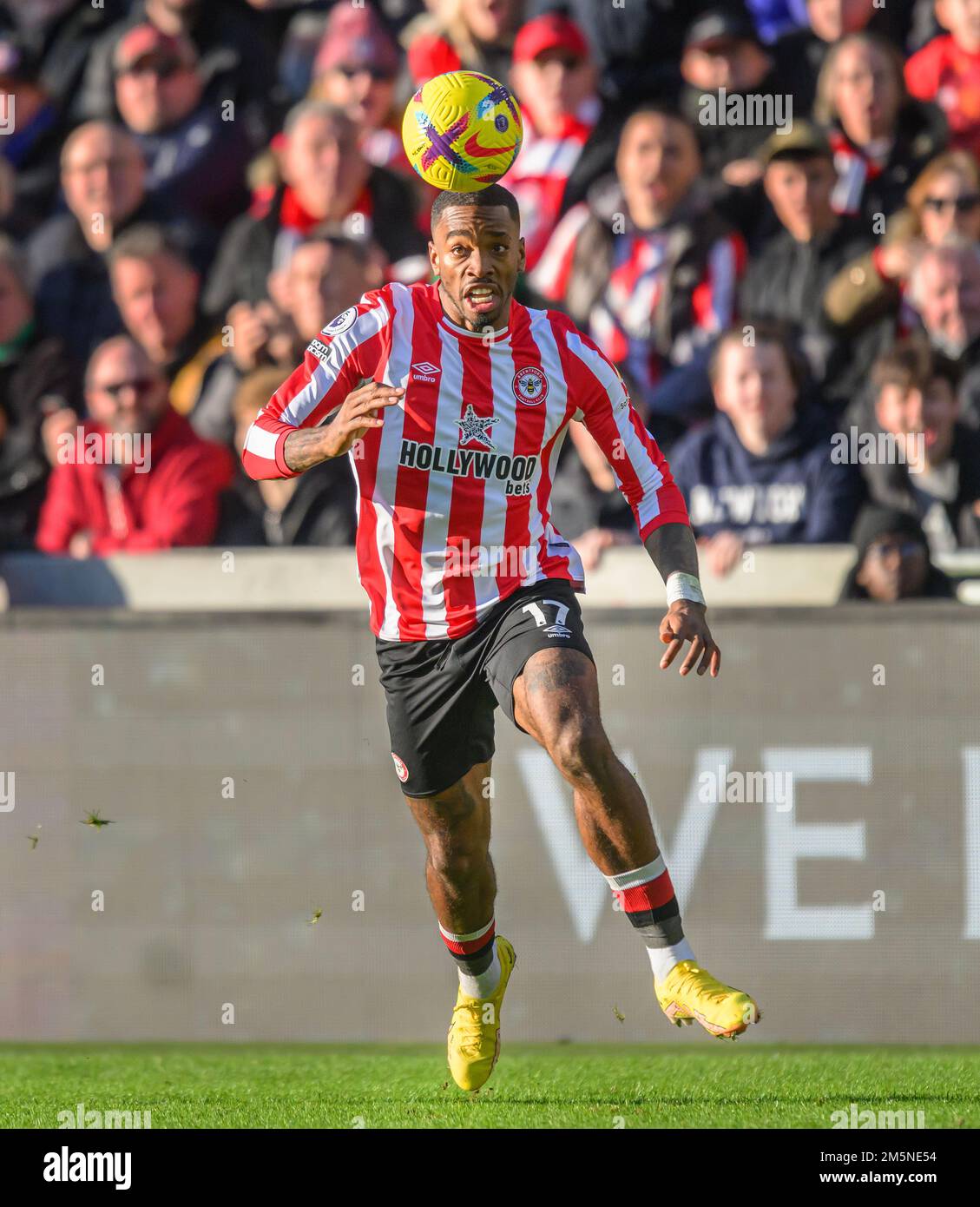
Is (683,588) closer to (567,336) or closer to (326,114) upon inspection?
(567,336)

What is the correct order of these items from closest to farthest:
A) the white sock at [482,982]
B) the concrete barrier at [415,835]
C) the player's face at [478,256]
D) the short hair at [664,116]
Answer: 1. the player's face at [478,256]
2. the white sock at [482,982]
3. the concrete barrier at [415,835]
4. the short hair at [664,116]

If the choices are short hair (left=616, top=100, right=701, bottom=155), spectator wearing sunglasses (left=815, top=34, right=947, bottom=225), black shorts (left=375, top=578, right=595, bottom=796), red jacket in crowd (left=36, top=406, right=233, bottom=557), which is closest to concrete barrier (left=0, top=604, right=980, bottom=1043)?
red jacket in crowd (left=36, top=406, right=233, bottom=557)

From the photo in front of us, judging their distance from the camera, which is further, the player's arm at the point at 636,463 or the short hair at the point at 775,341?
the short hair at the point at 775,341

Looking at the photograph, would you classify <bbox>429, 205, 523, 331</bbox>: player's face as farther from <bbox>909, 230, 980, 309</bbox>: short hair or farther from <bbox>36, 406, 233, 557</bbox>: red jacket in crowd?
<bbox>909, 230, 980, 309</bbox>: short hair

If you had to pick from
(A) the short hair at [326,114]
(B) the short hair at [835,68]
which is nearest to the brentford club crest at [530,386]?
(A) the short hair at [326,114]

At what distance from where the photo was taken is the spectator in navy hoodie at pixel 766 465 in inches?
322

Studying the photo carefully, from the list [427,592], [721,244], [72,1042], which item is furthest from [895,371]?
[72,1042]

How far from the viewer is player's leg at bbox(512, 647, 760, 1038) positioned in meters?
5.18

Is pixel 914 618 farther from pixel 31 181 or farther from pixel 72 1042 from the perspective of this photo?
Result: pixel 31 181

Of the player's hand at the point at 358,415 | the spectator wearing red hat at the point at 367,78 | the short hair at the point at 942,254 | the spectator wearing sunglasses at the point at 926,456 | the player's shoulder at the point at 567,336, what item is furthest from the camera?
the spectator wearing red hat at the point at 367,78

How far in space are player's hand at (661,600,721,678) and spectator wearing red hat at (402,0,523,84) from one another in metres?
5.07

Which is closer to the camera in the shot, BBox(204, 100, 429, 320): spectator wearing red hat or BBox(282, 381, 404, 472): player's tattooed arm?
BBox(282, 381, 404, 472): player's tattooed arm

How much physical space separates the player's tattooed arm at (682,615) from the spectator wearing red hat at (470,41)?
469 cm

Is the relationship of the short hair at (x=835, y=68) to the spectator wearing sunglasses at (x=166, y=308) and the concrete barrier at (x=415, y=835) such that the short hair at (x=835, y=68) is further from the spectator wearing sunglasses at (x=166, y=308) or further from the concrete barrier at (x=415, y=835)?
the spectator wearing sunglasses at (x=166, y=308)
